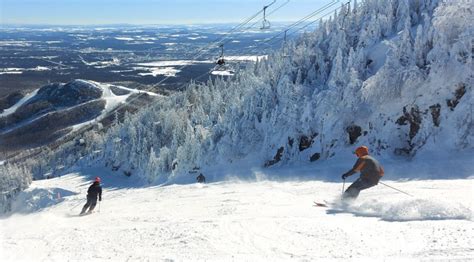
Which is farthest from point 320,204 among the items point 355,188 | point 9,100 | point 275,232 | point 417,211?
point 9,100

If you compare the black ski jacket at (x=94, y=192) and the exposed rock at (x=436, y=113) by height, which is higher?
the exposed rock at (x=436, y=113)

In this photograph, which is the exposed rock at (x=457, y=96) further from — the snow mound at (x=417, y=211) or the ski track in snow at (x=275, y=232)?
the snow mound at (x=417, y=211)

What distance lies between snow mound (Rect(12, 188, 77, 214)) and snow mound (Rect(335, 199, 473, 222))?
119 ft

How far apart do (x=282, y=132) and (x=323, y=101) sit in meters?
3.76

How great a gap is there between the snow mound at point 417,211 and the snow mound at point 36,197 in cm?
3640

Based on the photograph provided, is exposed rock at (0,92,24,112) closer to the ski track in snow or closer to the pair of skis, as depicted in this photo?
the ski track in snow

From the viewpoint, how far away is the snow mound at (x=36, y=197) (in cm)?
4302

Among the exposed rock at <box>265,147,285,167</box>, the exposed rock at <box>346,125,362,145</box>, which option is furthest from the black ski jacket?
the exposed rock at <box>346,125,362,145</box>

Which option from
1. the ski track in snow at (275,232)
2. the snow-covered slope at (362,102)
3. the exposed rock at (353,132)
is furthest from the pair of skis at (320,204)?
the exposed rock at (353,132)

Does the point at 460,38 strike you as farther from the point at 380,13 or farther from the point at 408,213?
the point at 408,213

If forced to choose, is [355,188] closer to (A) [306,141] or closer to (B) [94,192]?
(B) [94,192]

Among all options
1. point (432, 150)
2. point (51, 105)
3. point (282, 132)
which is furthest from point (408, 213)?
point (51, 105)

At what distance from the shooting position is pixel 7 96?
196250 millimetres

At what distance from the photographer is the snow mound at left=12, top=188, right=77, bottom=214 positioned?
141ft
